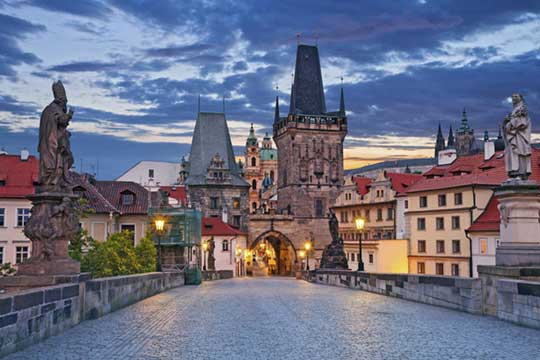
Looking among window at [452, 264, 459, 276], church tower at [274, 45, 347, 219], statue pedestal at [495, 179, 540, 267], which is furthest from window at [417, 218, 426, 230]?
statue pedestal at [495, 179, 540, 267]

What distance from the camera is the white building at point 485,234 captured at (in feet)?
152

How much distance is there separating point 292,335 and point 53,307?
4026 millimetres

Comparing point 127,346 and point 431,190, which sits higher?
point 431,190

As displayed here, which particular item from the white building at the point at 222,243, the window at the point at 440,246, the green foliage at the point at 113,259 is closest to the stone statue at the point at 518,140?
the green foliage at the point at 113,259

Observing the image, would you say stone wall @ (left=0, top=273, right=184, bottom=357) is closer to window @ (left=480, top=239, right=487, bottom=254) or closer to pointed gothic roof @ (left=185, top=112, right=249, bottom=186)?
window @ (left=480, top=239, right=487, bottom=254)

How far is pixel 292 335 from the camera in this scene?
11039mm

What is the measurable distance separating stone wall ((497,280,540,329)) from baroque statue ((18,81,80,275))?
27.3ft

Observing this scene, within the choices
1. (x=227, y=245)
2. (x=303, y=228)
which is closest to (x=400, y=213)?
(x=227, y=245)

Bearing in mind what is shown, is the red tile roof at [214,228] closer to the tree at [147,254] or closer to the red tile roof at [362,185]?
the red tile roof at [362,185]

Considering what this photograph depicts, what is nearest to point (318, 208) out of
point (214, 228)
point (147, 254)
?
point (214, 228)

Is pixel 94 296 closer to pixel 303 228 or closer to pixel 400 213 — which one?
pixel 400 213

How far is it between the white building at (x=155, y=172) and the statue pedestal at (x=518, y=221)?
329 feet

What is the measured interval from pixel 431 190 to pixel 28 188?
3274 centimetres

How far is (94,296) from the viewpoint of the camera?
43.5ft
